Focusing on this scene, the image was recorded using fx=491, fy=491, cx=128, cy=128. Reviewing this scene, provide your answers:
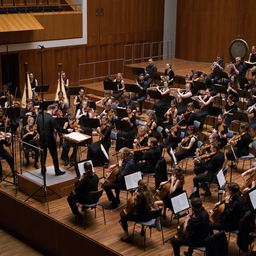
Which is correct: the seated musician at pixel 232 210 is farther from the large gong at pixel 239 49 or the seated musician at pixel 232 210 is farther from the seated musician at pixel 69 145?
the large gong at pixel 239 49

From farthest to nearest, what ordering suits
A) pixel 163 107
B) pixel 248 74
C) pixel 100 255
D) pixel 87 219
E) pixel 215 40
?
pixel 215 40, pixel 248 74, pixel 163 107, pixel 87 219, pixel 100 255

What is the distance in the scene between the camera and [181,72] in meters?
16.7

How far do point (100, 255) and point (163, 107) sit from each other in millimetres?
5911

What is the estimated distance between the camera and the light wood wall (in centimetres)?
1823

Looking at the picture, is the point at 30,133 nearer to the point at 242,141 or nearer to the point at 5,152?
the point at 5,152

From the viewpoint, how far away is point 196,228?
673cm

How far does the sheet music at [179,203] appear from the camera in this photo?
7.29m

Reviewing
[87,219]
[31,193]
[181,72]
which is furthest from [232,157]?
[181,72]

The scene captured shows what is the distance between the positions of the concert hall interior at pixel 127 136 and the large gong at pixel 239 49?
46 mm

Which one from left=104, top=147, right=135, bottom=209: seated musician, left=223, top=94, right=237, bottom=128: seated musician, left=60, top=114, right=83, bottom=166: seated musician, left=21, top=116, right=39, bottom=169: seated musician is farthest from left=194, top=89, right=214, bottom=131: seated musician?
left=21, top=116, right=39, bottom=169: seated musician

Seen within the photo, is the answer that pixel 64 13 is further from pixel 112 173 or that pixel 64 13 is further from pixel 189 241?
pixel 189 241

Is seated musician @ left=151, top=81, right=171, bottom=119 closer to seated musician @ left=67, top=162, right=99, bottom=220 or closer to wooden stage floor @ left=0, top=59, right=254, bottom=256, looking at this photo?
wooden stage floor @ left=0, top=59, right=254, bottom=256

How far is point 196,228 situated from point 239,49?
10.2 m

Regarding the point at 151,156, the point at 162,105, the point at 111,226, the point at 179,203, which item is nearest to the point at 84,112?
the point at 162,105
